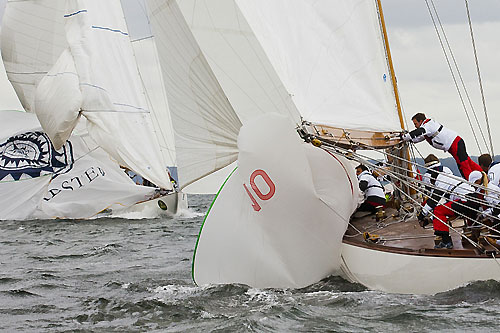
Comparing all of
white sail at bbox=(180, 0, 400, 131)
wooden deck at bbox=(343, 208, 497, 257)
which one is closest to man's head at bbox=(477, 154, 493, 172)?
wooden deck at bbox=(343, 208, 497, 257)

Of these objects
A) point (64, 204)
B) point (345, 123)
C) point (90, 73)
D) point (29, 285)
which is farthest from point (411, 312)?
point (64, 204)

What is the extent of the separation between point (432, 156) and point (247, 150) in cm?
184

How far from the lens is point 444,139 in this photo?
8219 mm

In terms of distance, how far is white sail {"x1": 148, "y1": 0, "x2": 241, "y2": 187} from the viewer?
7.61 meters

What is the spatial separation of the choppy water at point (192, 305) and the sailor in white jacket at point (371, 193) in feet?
6.28

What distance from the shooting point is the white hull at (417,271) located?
20.9 feet

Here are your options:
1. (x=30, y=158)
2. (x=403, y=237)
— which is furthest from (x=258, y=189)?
(x=30, y=158)

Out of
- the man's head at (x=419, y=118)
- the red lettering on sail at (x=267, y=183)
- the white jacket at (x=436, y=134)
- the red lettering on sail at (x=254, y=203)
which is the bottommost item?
the red lettering on sail at (x=254, y=203)

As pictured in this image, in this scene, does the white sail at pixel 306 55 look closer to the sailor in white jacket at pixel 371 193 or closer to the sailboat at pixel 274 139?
the sailboat at pixel 274 139

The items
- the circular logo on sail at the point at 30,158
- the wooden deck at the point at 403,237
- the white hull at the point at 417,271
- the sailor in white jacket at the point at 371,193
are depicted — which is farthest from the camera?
the circular logo on sail at the point at 30,158

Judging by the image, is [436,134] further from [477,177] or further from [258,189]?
[258,189]

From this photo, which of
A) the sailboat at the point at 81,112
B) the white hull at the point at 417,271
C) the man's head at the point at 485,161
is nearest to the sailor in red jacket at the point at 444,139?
the man's head at the point at 485,161

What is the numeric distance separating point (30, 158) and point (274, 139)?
46.0ft

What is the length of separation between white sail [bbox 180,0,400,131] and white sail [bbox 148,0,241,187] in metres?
0.13
